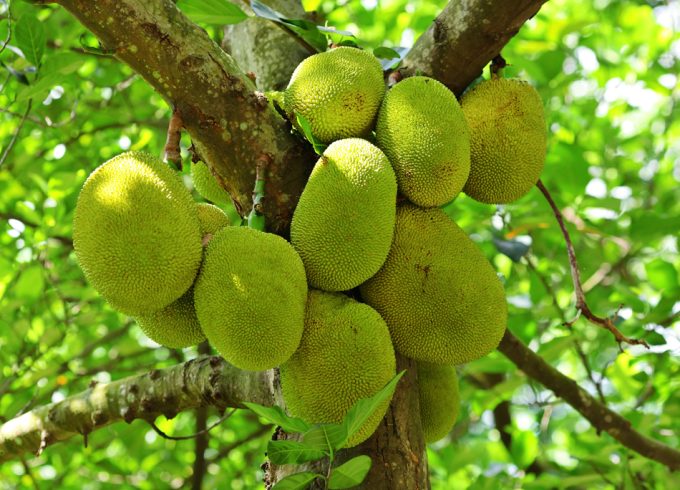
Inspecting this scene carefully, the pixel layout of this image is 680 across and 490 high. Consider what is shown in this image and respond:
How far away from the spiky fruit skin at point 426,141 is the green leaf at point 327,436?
1.58 ft

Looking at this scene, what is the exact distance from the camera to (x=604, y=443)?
2.33 metres

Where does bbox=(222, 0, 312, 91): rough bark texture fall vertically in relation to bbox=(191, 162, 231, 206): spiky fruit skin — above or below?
above

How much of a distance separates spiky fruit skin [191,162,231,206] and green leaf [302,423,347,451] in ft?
2.25

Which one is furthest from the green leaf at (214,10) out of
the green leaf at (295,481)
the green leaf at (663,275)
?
the green leaf at (663,275)

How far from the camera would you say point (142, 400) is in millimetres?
1639

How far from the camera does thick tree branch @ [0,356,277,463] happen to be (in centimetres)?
138

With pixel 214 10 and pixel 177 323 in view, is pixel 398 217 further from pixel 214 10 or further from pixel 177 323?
pixel 214 10

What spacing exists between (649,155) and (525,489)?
6.99ft

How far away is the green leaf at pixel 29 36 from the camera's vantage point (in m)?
1.65

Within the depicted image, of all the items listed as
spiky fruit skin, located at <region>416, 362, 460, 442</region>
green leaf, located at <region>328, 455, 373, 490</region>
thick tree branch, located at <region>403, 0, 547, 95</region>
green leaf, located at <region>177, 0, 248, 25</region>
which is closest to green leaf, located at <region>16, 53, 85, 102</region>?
green leaf, located at <region>177, 0, 248, 25</region>

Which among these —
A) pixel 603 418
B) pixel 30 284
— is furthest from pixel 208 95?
pixel 603 418

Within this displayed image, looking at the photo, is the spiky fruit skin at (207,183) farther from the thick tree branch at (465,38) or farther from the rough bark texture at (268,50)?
the thick tree branch at (465,38)

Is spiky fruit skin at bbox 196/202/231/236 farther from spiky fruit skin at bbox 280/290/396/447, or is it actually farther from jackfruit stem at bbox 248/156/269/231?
spiky fruit skin at bbox 280/290/396/447

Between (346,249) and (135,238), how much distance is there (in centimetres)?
32
